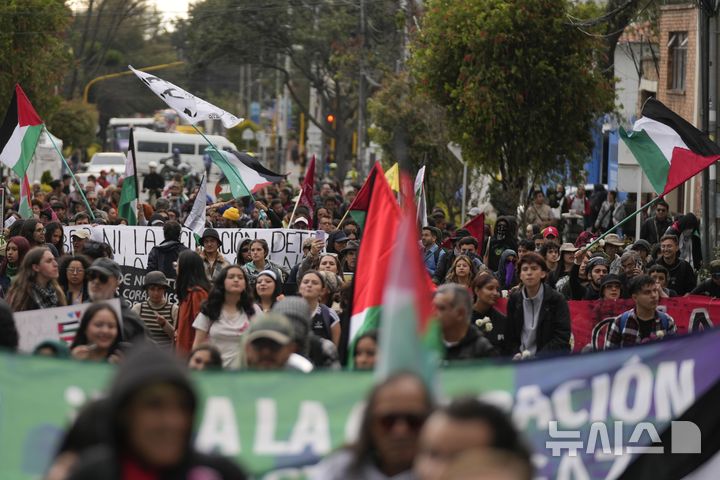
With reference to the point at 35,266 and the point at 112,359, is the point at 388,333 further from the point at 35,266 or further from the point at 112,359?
the point at 35,266

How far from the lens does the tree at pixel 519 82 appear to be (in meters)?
23.0

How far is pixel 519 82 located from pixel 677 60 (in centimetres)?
960

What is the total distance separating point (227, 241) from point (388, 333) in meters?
12.7

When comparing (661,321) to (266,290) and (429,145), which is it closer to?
(266,290)

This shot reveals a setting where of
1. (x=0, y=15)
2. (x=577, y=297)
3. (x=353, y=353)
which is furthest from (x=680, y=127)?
(x=0, y=15)

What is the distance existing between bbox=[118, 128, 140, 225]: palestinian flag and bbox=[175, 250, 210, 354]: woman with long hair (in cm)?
814

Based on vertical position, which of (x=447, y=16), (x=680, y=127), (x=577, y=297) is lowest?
(x=577, y=297)

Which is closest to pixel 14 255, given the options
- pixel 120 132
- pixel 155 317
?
pixel 155 317

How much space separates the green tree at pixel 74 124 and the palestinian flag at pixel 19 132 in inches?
1634

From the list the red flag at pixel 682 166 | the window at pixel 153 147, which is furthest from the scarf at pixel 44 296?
the window at pixel 153 147

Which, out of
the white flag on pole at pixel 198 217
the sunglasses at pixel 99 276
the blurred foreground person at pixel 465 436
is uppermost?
the white flag on pole at pixel 198 217

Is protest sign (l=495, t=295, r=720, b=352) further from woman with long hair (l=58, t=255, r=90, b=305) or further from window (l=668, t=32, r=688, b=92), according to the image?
window (l=668, t=32, r=688, b=92)

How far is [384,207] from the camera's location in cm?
814

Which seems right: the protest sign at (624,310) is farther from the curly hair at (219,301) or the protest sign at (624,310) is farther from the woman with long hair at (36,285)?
the woman with long hair at (36,285)
